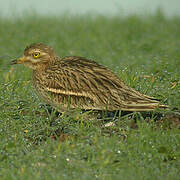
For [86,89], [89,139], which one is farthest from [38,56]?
[89,139]

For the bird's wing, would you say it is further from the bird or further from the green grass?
the green grass

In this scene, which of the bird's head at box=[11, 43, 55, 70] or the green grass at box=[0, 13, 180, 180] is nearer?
the green grass at box=[0, 13, 180, 180]

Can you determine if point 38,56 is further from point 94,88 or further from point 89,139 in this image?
point 89,139

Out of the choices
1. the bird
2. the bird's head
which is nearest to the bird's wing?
the bird

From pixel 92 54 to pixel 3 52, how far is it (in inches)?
86.0

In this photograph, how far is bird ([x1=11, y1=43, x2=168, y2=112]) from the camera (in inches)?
264

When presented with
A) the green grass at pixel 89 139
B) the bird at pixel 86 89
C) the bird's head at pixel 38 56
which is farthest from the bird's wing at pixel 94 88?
the bird's head at pixel 38 56

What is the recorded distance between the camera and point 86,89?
685 centimetres

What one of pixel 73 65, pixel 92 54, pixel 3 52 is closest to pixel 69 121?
pixel 73 65

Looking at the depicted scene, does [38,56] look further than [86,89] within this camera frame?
Yes

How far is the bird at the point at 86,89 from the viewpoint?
22.0 feet

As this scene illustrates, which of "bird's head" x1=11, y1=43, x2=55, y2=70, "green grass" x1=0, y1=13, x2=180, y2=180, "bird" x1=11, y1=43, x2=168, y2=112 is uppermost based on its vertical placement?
"bird's head" x1=11, y1=43, x2=55, y2=70

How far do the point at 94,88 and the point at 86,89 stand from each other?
11 centimetres

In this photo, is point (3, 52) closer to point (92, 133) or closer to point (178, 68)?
point (178, 68)
